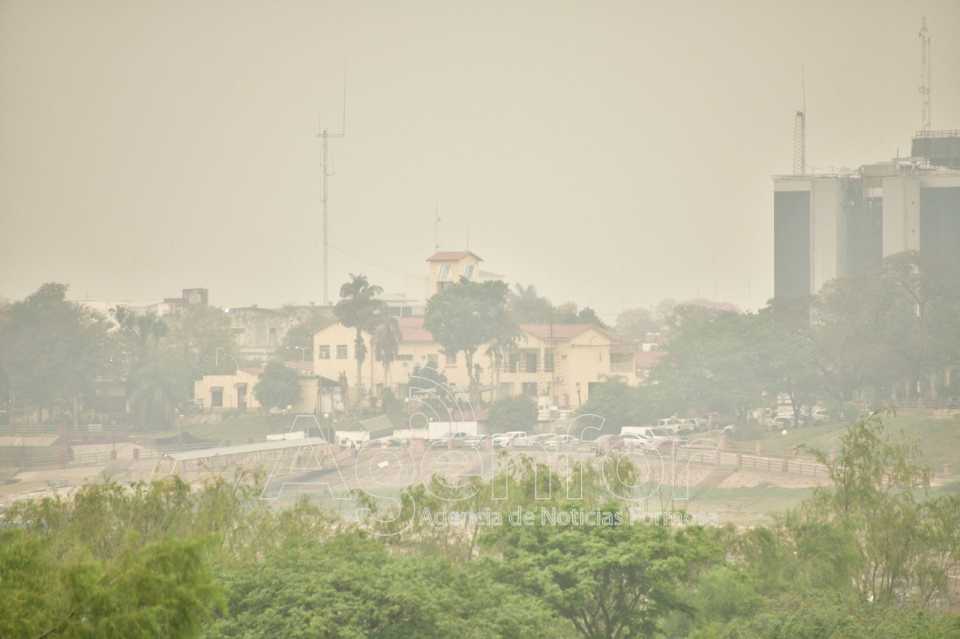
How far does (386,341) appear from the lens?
34.6 metres

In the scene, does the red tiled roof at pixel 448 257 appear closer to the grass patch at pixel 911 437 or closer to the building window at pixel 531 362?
the building window at pixel 531 362

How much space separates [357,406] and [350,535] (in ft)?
71.6

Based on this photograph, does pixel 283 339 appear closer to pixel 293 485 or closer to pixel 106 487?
pixel 293 485

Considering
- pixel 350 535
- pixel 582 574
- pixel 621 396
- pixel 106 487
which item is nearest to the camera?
pixel 582 574

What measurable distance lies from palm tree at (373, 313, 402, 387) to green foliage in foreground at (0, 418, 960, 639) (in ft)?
57.6

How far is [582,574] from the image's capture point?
466 inches

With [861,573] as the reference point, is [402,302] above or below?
above

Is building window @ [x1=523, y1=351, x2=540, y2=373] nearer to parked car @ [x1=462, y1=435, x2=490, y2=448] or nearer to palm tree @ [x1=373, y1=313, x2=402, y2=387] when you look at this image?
palm tree @ [x1=373, y1=313, x2=402, y2=387]

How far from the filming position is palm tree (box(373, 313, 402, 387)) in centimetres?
3459

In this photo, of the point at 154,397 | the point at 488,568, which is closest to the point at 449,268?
the point at 154,397

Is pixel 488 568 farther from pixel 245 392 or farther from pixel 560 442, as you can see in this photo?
pixel 245 392

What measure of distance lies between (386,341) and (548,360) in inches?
150

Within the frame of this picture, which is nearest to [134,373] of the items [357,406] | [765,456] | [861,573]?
[357,406]

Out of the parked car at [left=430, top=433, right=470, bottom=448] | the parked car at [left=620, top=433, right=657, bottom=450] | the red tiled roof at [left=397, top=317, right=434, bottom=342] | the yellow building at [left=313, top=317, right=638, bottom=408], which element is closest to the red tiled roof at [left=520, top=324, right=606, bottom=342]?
the yellow building at [left=313, top=317, right=638, bottom=408]
